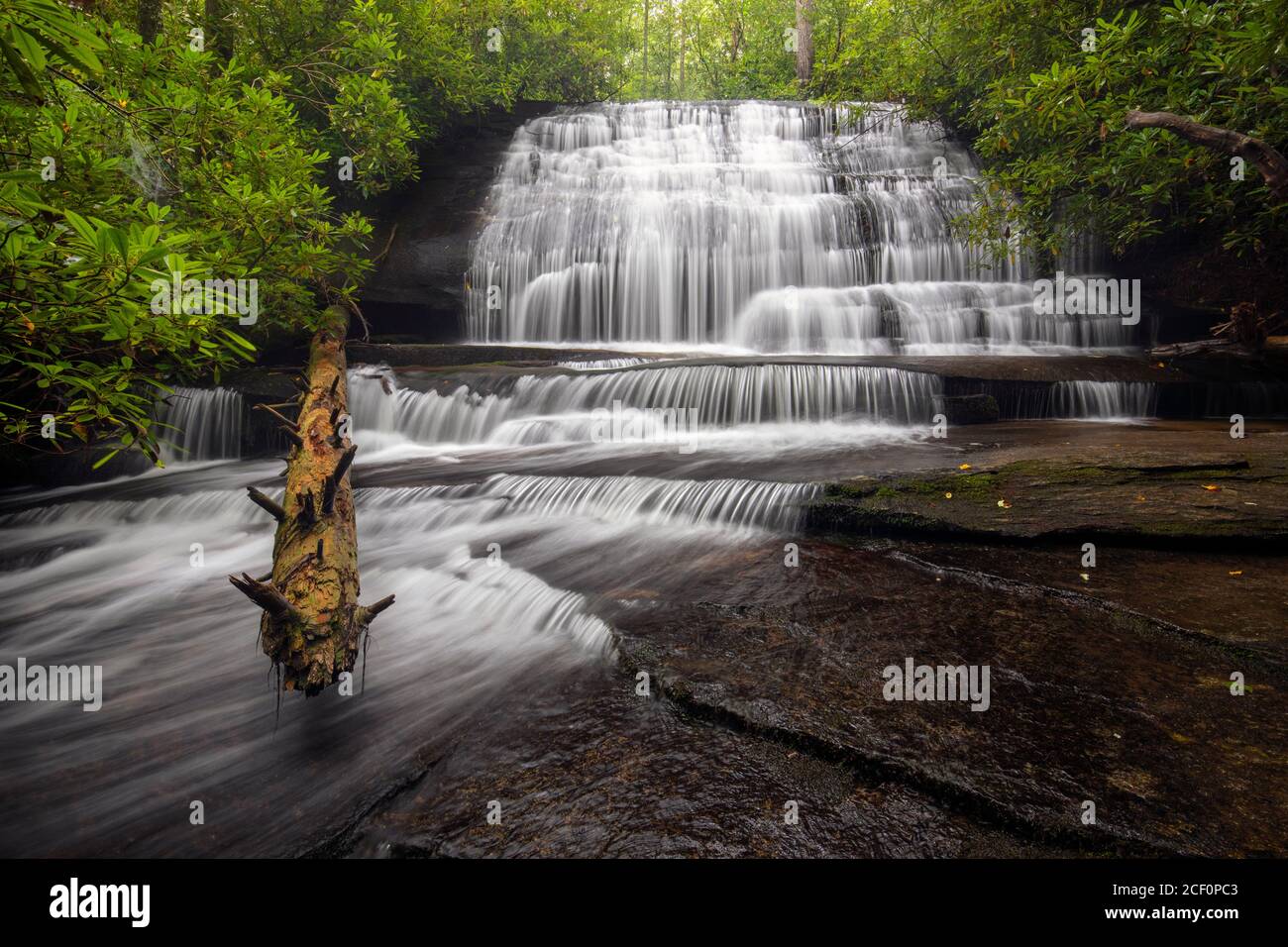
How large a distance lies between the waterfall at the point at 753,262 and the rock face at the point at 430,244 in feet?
1.52

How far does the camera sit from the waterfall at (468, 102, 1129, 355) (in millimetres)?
12375

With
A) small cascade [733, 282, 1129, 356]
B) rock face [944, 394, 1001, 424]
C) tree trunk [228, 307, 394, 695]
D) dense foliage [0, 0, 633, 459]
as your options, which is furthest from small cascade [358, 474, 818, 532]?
small cascade [733, 282, 1129, 356]

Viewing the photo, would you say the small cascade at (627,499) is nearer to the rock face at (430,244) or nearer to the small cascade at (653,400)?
the small cascade at (653,400)

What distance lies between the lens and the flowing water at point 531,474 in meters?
2.95

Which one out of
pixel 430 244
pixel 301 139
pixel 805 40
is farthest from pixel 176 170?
pixel 805 40

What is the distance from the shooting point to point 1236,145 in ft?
22.5

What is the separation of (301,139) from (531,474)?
7.92 metres

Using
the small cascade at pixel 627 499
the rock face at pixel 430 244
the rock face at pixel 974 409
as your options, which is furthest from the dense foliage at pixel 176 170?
the rock face at pixel 974 409

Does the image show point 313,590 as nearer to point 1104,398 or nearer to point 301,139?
point 1104,398

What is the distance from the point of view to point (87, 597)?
5.31 metres

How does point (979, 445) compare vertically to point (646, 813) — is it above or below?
above

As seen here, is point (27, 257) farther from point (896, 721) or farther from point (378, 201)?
point (378, 201)

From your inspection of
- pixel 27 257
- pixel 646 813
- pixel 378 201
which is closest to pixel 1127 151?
pixel 646 813
